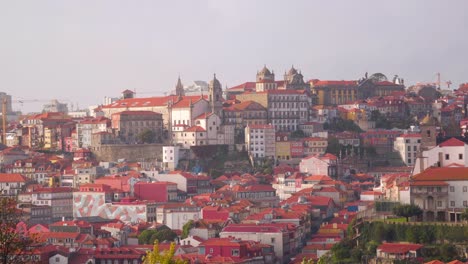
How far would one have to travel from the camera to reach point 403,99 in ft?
293

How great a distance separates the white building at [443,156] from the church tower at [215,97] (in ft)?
99.6

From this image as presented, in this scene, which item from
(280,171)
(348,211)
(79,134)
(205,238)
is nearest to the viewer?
(205,238)

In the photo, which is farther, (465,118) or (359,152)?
(465,118)

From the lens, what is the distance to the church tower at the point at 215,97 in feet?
Answer: 269

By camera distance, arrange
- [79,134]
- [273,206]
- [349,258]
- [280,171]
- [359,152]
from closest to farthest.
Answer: [349,258] < [273,206] < [280,171] < [359,152] < [79,134]

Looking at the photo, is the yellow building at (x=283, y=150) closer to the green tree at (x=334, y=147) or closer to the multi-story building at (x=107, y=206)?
the green tree at (x=334, y=147)

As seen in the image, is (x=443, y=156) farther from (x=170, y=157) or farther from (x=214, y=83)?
(x=214, y=83)

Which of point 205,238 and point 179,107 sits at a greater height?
point 179,107

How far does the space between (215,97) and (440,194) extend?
36.4 metres

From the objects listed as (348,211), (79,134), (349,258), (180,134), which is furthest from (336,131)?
(349,258)

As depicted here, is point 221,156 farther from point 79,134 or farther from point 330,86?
point 330,86

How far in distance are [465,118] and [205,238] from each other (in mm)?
36462

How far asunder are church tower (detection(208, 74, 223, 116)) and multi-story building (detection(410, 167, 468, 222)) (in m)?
34.7

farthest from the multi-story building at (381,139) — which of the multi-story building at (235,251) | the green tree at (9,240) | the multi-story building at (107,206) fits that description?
the green tree at (9,240)
